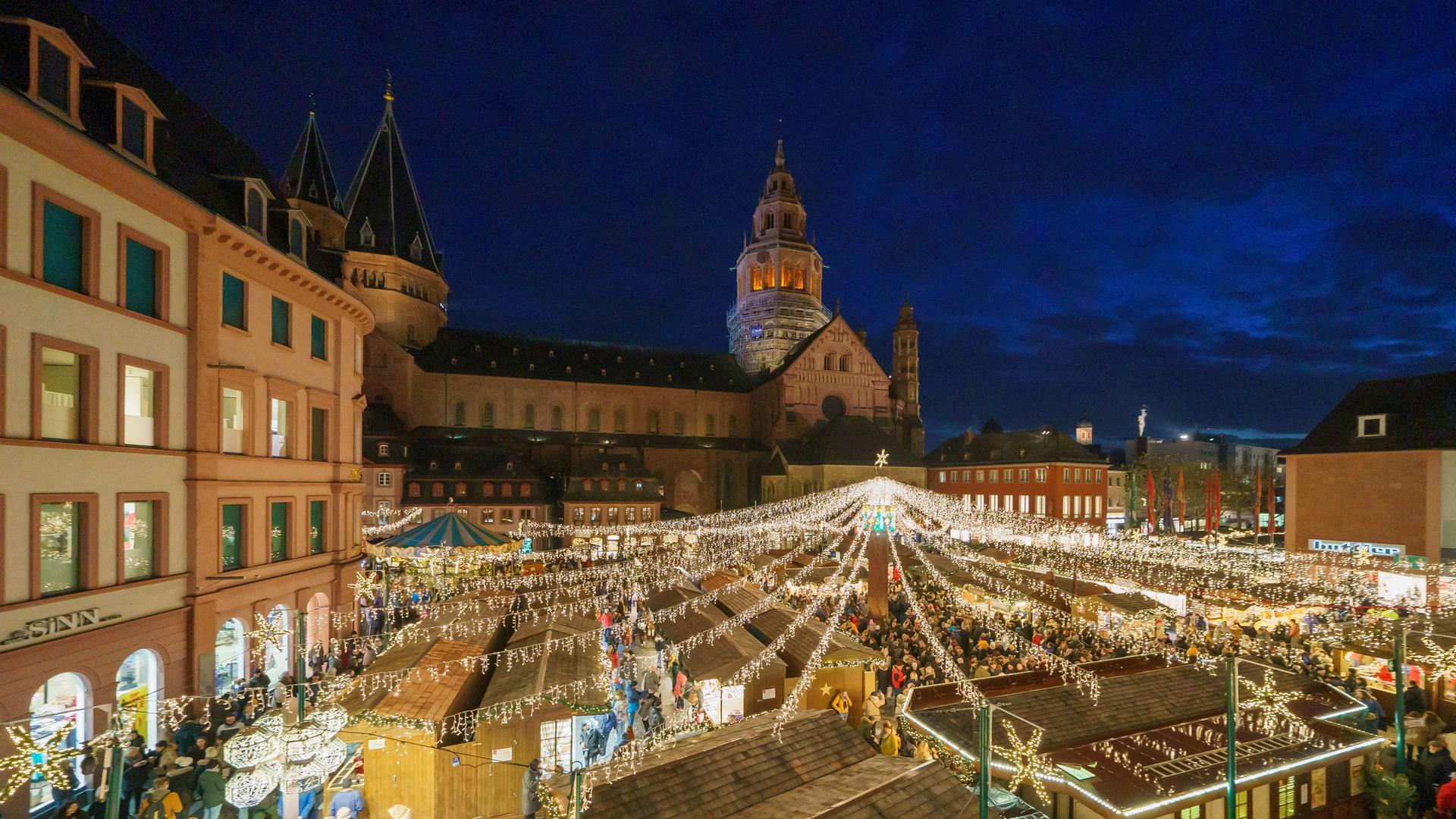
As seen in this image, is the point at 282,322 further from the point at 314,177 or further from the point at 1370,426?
the point at 1370,426

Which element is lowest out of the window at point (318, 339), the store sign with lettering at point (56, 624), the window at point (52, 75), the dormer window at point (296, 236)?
the store sign with lettering at point (56, 624)

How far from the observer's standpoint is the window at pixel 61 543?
9961mm

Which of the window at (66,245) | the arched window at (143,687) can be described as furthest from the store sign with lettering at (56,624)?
the window at (66,245)

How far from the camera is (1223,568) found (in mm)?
22641

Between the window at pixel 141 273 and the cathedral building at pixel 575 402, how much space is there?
31486mm

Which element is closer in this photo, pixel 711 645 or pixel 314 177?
pixel 711 645

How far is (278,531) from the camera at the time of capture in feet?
53.5

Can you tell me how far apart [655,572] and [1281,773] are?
1986cm

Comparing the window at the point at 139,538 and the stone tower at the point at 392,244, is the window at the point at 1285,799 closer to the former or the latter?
the window at the point at 139,538

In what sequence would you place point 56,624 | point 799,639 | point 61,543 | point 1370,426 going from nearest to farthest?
point 56,624 → point 61,543 → point 799,639 → point 1370,426

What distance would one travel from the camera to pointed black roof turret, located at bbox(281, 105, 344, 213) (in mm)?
33250

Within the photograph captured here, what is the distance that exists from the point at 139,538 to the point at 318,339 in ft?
26.2

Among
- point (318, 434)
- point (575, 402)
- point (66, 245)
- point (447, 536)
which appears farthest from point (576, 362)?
point (66, 245)

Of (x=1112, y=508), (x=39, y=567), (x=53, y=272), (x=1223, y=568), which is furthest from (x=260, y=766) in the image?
(x=1112, y=508)
